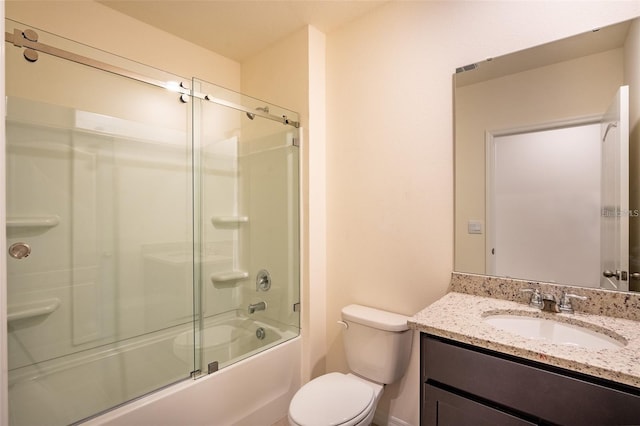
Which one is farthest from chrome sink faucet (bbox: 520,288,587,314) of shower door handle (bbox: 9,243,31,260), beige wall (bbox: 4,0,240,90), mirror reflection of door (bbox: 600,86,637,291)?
beige wall (bbox: 4,0,240,90)

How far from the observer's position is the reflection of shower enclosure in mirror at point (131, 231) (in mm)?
1505

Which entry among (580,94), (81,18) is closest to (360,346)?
(580,94)

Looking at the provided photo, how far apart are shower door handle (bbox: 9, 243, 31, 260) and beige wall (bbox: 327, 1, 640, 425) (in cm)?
165

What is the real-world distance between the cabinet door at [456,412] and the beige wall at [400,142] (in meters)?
0.62

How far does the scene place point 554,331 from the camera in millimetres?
1203

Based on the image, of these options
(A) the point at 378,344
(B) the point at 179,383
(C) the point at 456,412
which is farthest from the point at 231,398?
(C) the point at 456,412

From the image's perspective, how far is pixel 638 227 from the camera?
1152 mm

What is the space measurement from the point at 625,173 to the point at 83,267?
102 inches

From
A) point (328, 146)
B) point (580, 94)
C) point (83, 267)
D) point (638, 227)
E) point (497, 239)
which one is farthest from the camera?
point (328, 146)

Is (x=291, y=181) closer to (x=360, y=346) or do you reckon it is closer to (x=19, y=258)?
(x=360, y=346)

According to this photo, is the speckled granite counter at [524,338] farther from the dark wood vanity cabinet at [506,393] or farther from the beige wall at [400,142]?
the beige wall at [400,142]

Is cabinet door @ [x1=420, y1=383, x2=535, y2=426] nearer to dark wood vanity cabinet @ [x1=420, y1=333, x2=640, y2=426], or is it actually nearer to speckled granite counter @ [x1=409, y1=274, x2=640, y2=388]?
dark wood vanity cabinet @ [x1=420, y1=333, x2=640, y2=426]

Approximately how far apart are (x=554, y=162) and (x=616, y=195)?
0.25 metres

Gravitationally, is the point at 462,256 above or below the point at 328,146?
below
